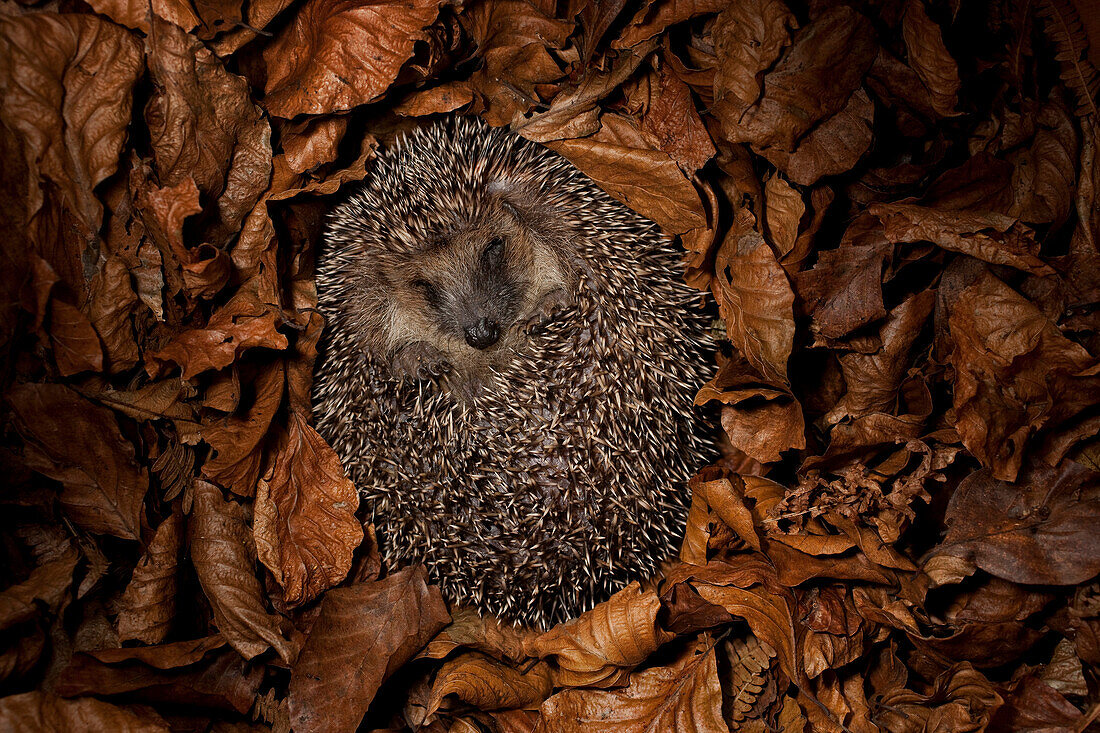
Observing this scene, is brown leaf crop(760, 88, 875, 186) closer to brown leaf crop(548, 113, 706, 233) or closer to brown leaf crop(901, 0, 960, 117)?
brown leaf crop(901, 0, 960, 117)

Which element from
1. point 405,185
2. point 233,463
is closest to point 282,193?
point 405,185

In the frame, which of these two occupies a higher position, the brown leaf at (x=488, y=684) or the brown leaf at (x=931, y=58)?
the brown leaf at (x=931, y=58)

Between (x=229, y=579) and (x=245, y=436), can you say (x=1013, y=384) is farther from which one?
(x=229, y=579)

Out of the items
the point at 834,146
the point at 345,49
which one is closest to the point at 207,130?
the point at 345,49

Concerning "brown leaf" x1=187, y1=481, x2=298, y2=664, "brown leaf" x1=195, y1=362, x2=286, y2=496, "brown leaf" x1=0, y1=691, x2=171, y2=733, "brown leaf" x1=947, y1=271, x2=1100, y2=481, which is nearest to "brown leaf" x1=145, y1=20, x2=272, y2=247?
"brown leaf" x1=195, y1=362, x2=286, y2=496

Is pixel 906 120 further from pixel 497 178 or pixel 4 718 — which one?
pixel 4 718

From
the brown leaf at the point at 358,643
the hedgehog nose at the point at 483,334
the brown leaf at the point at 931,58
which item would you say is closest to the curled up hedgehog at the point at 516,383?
the hedgehog nose at the point at 483,334

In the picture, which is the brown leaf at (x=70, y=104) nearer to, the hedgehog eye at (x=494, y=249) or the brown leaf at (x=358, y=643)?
the hedgehog eye at (x=494, y=249)
